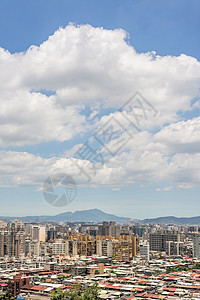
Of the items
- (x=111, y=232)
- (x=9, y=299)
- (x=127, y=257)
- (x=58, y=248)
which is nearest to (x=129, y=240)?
(x=127, y=257)

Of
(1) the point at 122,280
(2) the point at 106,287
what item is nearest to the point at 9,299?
(2) the point at 106,287

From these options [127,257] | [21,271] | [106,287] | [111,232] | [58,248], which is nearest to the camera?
[106,287]

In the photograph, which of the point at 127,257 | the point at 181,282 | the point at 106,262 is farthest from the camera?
the point at 127,257

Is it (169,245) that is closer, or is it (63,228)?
(169,245)

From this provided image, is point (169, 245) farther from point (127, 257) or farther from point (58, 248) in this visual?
point (58, 248)

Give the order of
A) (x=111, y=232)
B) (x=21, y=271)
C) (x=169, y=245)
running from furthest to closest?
(x=111, y=232), (x=169, y=245), (x=21, y=271)

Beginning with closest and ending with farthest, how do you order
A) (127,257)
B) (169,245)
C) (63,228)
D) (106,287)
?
1. (106,287)
2. (127,257)
3. (169,245)
4. (63,228)

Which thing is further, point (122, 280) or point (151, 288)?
point (122, 280)

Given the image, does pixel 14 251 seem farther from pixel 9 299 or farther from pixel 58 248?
pixel 9 299
